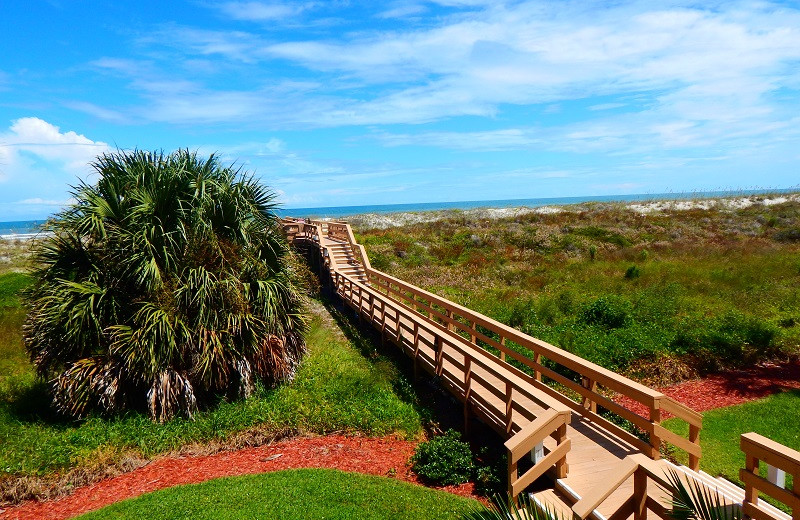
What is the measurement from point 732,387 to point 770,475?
8175 mm

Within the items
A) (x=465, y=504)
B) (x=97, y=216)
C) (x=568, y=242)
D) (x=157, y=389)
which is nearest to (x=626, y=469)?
(x=465, y=504)

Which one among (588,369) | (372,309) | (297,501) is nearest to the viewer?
(588,369)

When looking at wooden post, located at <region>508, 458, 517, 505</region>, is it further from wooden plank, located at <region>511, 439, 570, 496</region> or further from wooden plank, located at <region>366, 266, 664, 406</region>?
wooden plank, located at <region>366, 266, 664, 406</region>

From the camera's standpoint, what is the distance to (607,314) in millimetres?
13812

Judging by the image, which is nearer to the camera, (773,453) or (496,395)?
(773,453)

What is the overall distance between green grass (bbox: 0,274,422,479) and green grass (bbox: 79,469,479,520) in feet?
5.78

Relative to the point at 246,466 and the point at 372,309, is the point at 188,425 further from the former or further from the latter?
the point at 372,309

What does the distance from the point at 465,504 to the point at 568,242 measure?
2443 centimetres

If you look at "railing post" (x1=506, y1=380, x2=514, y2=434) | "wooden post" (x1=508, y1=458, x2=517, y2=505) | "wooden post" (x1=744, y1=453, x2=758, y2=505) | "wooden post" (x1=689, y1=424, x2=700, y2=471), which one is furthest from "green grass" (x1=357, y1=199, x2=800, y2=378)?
"wooden post" (x1=744, y1=453, x2=758, y2=505)

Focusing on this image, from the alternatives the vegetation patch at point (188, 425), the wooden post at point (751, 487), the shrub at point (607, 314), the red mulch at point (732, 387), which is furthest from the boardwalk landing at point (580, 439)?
the shrub at point (607, 314)

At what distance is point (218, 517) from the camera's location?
21.0 ft

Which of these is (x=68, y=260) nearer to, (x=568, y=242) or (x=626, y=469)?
(x=626, y=469)

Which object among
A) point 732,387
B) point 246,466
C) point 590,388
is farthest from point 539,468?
point 732,387

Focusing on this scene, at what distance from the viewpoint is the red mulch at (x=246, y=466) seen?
749 centimetres
